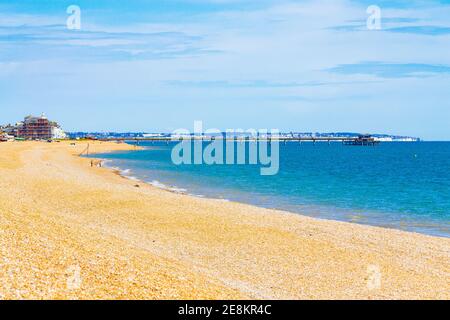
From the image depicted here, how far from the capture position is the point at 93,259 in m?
13.1

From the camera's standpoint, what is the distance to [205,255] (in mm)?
17297

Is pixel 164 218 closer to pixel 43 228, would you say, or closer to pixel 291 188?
pixel 43 228

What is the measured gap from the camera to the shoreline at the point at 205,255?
11.4 metres

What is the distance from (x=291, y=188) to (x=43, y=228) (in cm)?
3317

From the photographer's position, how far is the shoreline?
1139 cm

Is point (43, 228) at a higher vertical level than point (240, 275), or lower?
higher
